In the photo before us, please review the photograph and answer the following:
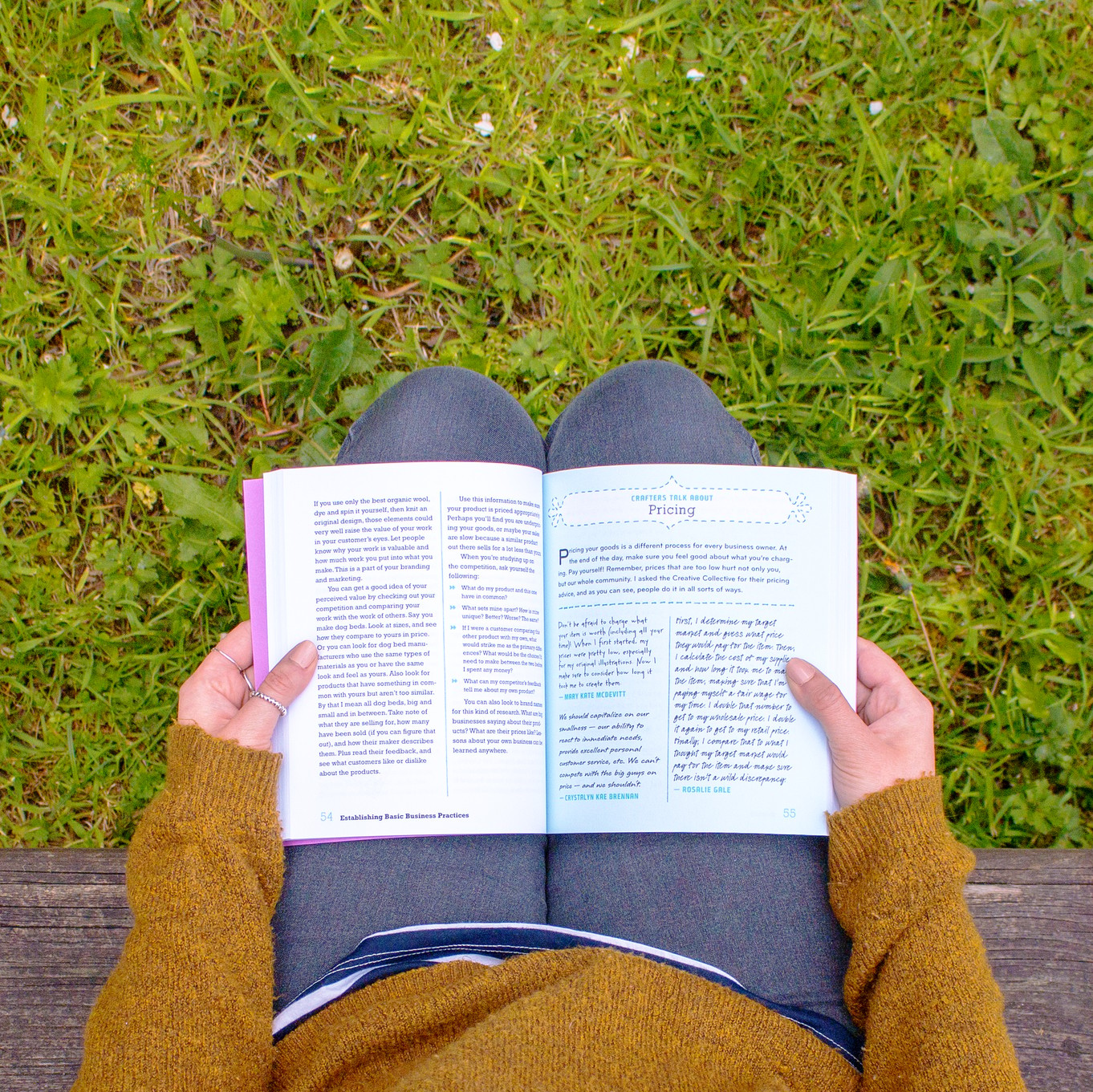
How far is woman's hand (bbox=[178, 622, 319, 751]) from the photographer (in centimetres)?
145

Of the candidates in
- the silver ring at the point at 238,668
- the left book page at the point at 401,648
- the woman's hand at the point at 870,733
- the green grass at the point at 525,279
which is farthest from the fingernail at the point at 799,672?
the silver ring at the point at 238,668

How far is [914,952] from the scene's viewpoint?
4.26 feet

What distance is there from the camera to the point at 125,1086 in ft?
3.88

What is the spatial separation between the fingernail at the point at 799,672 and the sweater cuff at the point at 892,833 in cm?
22

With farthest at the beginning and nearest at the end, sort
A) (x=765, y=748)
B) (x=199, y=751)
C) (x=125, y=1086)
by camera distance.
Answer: (x=765, y=748) → (x=199, y=751) → (x=125, y=1086)

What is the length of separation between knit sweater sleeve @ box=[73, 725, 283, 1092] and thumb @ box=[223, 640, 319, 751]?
3 cm

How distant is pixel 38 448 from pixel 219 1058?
153 cm

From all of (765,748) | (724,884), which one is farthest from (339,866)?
(765,748)

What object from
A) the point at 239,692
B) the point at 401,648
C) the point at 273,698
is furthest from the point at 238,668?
the point at 401,648

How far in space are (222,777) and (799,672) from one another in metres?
1.00

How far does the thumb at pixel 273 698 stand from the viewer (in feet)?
4.73

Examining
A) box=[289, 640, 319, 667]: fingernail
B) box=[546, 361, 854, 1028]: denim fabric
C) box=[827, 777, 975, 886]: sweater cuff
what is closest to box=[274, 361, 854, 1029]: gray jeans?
box=[546, 361, 854, 1028]: denim fabric

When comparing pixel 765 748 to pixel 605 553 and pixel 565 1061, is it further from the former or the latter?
pixel 565 1061

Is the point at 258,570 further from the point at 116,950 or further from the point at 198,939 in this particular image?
the point at 116,950
